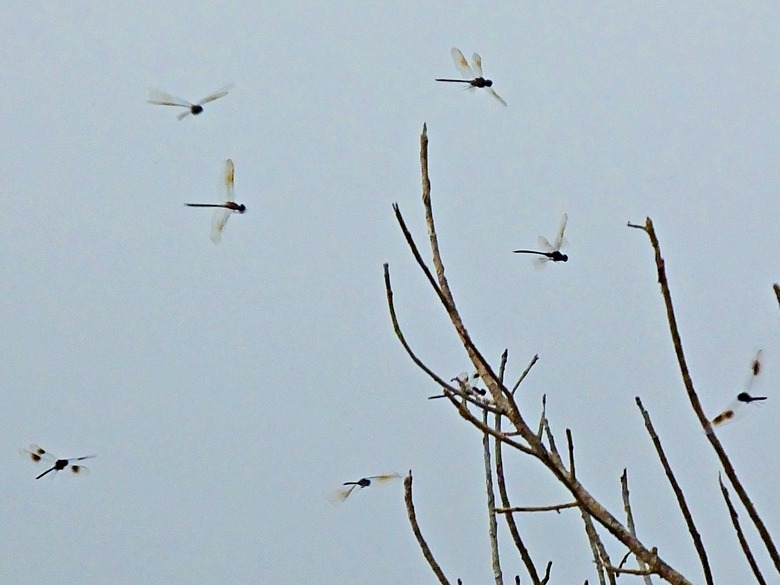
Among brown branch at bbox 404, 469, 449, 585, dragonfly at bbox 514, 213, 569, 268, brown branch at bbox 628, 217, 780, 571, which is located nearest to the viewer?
brown branch at bbox 628, 217, 780, 571

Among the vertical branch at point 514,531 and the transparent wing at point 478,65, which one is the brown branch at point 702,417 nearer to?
the vertical branch at point 514,531

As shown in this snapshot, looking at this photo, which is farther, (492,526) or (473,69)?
(473,69)

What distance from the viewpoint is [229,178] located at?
1786mm

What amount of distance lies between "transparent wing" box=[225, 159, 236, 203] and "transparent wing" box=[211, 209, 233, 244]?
29 millimetres

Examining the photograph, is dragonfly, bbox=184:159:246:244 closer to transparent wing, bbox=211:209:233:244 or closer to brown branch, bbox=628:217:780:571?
transparent wing, bbox=211:209:233:244

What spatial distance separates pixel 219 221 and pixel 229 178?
8cm

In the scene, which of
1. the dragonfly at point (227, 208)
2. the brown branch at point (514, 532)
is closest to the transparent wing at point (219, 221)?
the dragonfly at point (227, 208)

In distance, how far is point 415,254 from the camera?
56cm

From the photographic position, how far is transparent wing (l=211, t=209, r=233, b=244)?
1.75 meters

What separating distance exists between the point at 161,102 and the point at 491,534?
1.53m

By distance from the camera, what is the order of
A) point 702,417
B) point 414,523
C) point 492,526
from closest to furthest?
point 702,417, point 414,523, point 492,526

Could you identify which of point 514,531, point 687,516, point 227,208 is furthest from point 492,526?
point 227,208

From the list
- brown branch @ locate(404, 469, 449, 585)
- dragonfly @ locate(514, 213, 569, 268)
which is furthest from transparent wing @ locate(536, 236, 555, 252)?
brown branch @ locate(404, 469, 449, 585)

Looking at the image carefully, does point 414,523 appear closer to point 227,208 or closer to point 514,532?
point 514,532
